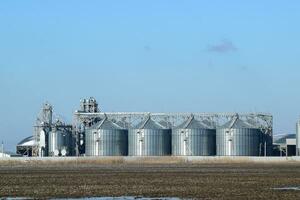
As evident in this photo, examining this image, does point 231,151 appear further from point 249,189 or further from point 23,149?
point 249,189

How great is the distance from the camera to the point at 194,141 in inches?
5635

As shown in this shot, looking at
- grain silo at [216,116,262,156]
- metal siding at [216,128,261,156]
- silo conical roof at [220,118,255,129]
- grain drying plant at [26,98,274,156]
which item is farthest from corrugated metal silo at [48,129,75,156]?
silo conical roof at [220,118,255,129]

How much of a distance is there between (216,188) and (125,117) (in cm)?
10199

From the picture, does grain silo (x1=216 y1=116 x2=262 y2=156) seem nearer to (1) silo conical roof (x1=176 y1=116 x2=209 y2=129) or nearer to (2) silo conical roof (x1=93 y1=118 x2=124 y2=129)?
(1) silo conical roof (x1=176 y1=116 x2=209 y2=129)

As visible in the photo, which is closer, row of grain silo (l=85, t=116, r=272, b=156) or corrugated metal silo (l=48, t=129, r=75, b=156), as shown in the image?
row of grain silo (l=85, t=116, r=272, b=156)

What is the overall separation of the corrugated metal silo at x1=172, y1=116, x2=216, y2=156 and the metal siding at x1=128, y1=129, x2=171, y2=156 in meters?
1.55

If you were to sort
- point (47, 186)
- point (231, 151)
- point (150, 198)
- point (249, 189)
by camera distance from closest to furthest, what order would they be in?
point (150, 198) < point (249, 189) < point (47, 186) < point (231, 151)

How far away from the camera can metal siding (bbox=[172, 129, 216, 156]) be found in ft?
469

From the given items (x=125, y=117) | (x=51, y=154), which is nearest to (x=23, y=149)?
(x=51, y=154)

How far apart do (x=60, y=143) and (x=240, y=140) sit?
34.6 m

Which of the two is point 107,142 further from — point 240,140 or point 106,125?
point 240,140

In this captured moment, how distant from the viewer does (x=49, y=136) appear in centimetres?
15075

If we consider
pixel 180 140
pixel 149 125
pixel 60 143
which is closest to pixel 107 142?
pixel 149 125

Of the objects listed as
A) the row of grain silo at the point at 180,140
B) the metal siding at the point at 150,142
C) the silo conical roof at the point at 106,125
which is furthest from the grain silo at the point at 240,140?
the silo conical roof at the point at 106,125
